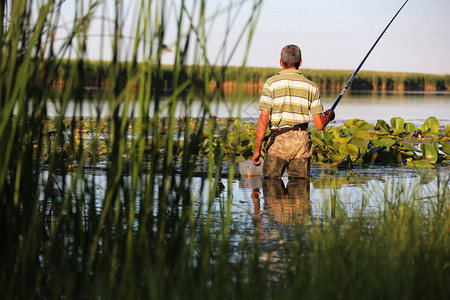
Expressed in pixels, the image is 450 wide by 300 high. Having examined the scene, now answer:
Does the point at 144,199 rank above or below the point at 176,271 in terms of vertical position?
above

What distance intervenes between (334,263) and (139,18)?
1416 mm

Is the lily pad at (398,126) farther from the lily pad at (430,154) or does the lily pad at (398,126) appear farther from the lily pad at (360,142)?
the lily pad at (430,154)

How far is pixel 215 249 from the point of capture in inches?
137

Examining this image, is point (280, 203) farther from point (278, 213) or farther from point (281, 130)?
point (281, 130)

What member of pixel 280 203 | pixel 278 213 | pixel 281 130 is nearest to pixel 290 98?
pixel 281 130

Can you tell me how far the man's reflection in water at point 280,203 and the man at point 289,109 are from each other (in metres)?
0.35

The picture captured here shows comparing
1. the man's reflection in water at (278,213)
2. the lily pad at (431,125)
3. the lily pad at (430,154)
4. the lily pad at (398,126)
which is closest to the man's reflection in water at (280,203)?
the man's reflection in water at (278,213)

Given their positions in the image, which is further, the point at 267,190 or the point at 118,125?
the point at 267,190

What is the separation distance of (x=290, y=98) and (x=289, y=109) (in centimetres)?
10

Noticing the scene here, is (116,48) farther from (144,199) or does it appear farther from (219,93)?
(144,199)

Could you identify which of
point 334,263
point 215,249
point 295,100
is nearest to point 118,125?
point 215,249

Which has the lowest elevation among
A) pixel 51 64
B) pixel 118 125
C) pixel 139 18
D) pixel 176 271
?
pixel 176 271

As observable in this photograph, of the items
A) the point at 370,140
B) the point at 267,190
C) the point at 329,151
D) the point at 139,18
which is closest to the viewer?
the point at 139,18

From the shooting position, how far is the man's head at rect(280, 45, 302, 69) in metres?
5.96
